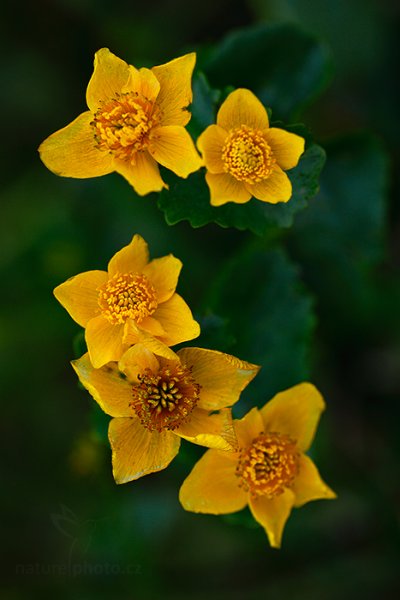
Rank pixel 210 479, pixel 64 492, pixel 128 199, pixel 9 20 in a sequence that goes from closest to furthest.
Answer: pixel 210 479 → pixel 128 199 → pixel 64 492 → pixel 9 20

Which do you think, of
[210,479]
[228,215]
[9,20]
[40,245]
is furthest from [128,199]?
[210,479]

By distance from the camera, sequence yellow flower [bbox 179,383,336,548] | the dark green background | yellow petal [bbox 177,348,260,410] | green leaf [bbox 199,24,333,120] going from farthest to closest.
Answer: the dark green background
green leaf [bbox 199,24,333,120]
yellow flower [bbox 179,383,336,548]
yellow petal [bbox 177,348,260,410]

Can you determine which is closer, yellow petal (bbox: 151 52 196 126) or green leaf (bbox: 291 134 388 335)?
yellow petal (bbox: 151 52 196 126)

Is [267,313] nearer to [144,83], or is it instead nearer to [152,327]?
[152,327]

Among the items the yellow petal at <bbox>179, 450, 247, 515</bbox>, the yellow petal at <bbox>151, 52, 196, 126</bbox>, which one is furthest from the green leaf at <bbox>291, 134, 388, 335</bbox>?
the yellow petal at <bbox>179, 450, 247, 515</bbox>

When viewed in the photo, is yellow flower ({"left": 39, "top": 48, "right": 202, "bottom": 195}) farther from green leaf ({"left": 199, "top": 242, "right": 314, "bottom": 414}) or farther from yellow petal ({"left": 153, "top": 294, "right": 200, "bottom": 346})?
green leaf ({"left": 199, "top": 242, "right": 314, "bottom": 414})

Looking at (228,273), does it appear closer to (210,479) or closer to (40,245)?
(210,479)
